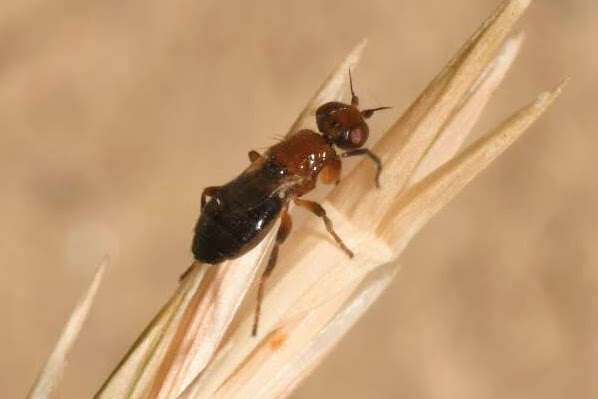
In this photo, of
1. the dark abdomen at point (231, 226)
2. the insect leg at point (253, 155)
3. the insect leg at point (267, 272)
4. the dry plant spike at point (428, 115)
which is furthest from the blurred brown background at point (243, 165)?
the dry plant spike at point (428, 115)

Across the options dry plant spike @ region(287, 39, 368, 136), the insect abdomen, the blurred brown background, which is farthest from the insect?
the blurred brown background

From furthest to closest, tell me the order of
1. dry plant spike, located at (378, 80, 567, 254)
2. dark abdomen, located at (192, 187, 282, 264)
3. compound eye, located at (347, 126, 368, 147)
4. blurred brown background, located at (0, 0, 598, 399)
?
1. blurred brown background, located at (0, 0, 598, 399)
2. compound eye, located at (347, 126, 368, 147)
3. dark abdomen, located at (192, 187, 282, 264)
4. dry plant spike, located at (378, 80, 567, 254)

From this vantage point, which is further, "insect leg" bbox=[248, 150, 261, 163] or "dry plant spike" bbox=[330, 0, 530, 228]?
"insect leg" bbox=[248, 150, 261, 163]

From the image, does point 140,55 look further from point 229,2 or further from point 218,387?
point 218,387

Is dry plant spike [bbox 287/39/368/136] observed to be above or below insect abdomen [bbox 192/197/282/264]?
above

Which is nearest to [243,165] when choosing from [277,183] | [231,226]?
[277,183]

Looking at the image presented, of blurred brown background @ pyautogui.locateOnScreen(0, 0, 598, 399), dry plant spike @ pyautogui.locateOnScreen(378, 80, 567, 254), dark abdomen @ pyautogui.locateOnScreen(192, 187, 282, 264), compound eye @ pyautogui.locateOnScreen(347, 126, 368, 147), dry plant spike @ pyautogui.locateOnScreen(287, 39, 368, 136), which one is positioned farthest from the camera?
blurred brown background @ pyautogui.locateOnScreen(0, 0, 598, 399)

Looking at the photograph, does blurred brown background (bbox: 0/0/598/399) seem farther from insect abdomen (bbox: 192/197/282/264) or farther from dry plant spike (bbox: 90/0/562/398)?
dry plant spike (bbox: 90/0/562/398)

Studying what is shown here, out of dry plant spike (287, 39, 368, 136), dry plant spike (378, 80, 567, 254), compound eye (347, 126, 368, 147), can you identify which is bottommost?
compound eye (347, 126, 368, 147)
